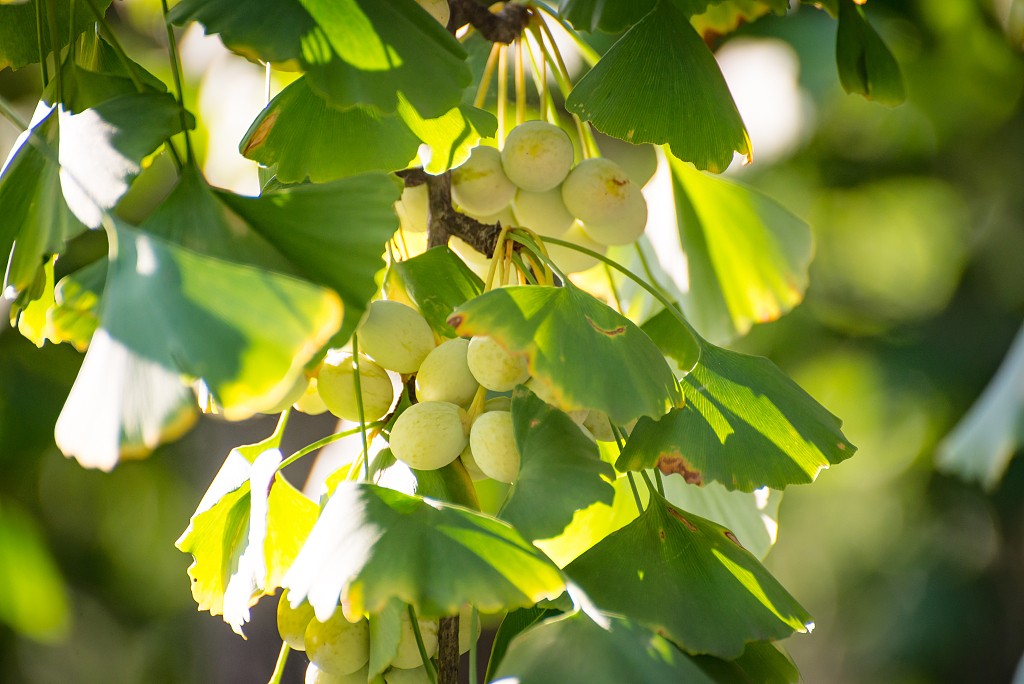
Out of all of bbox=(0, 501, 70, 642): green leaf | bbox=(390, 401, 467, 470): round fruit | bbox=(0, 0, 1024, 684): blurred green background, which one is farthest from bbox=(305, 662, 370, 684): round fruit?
bbox=(0, 501, 70, 642): green leaf

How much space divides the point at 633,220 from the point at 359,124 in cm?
19

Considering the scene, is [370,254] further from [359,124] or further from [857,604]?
[857,604]

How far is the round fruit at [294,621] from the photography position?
1.54ft

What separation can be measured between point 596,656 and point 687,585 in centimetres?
8

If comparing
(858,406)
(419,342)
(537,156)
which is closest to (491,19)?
(537,156)

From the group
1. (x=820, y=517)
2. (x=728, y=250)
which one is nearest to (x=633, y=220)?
Answer: (x=728, y=250)

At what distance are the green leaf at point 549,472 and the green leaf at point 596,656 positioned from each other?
1.6 inches

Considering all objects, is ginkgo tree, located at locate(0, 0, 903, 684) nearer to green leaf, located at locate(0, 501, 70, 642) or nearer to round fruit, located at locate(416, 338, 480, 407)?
round fruit, located at locate(416, 338, 480, 407)

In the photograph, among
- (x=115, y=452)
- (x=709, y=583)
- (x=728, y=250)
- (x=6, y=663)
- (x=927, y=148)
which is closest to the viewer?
(x=115, y=452)

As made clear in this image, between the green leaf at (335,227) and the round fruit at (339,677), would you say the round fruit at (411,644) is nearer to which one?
the round fruit at (339,677)

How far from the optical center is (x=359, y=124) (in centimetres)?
44

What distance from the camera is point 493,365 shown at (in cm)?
44

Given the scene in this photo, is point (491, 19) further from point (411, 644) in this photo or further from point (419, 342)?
point (411, 644)

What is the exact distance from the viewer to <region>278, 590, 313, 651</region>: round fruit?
18.5 inches
